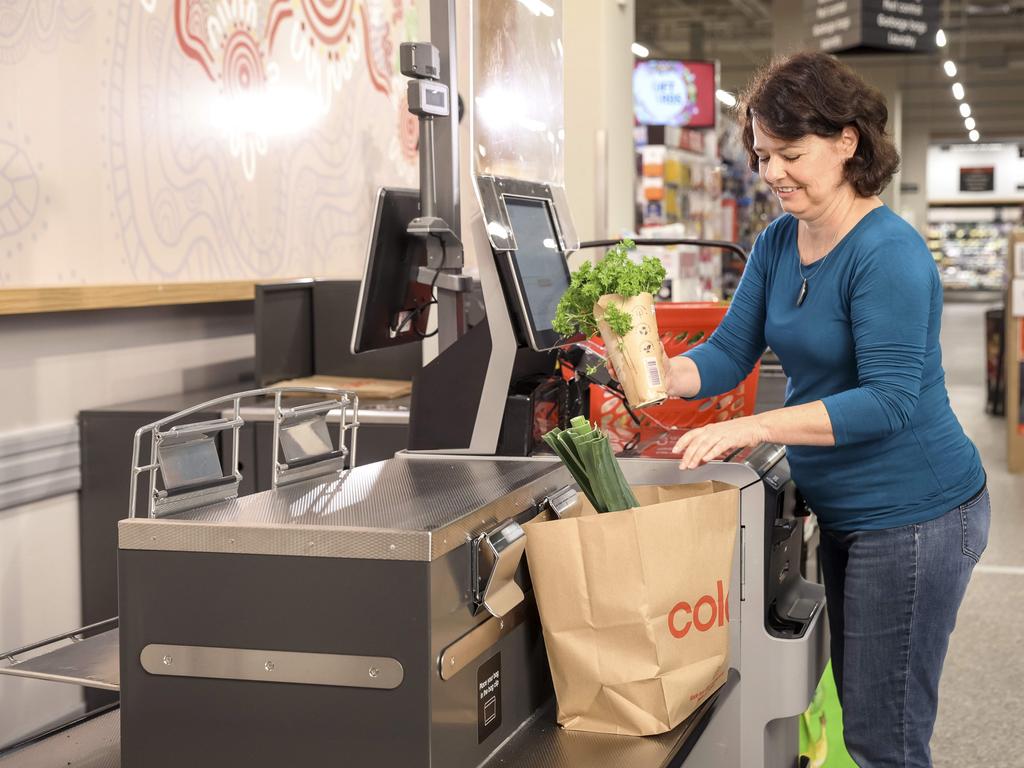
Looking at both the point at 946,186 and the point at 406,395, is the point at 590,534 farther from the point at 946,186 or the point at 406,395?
the point at 946,186

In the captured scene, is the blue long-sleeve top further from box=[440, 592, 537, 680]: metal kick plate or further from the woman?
box=[440, 592, 537, 680]: metal kick plate

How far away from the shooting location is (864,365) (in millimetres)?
1841

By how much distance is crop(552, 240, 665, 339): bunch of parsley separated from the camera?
1.74 m

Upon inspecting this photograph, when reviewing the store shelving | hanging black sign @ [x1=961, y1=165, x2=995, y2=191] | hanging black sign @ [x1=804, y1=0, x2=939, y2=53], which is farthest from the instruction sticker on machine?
hanging black sign @ [x1=961, y1=165, x2=995, y2=191]

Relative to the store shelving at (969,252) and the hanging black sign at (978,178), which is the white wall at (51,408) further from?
the hanging black sign at (978,178)

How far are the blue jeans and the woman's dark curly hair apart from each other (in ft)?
1.93

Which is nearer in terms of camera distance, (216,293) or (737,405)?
(737,405)

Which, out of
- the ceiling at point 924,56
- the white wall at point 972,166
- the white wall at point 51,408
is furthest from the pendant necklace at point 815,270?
the white wall at point 972,166

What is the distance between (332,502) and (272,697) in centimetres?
27

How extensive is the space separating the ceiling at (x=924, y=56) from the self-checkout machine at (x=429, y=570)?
14.0 meters

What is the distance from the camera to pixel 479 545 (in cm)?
149

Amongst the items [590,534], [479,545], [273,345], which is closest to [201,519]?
[479,545]

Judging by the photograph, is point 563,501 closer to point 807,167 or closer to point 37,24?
point 807,167

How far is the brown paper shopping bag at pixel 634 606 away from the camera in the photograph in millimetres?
1527
